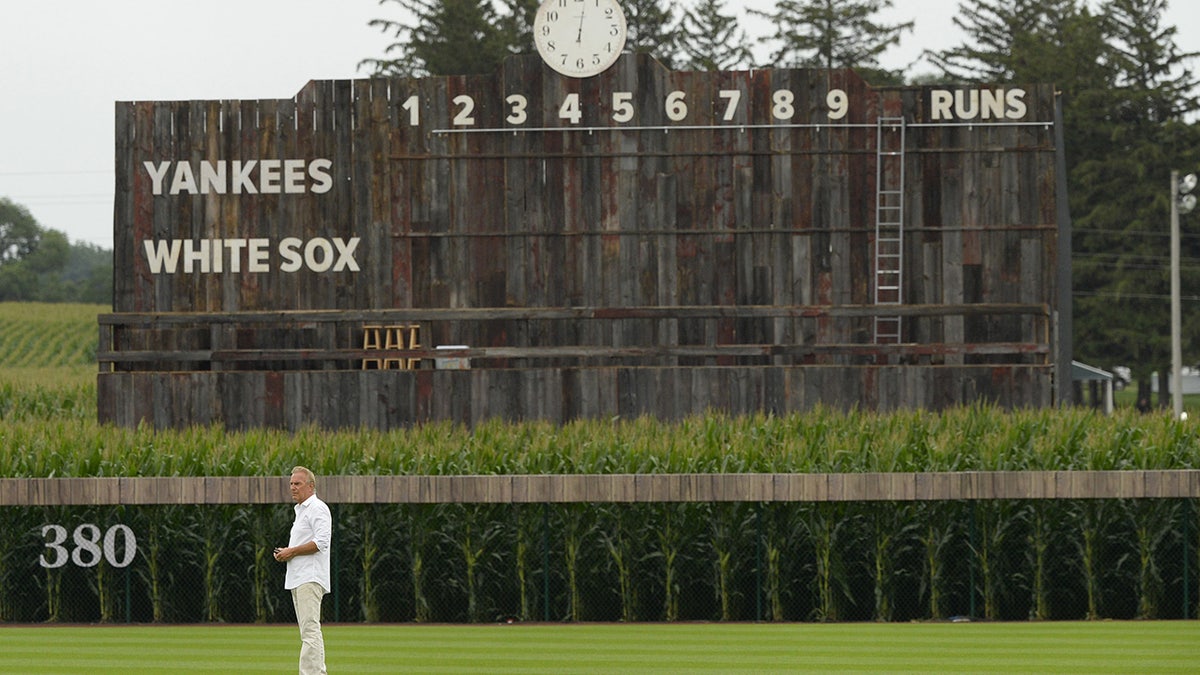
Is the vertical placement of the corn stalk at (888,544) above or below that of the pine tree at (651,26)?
below

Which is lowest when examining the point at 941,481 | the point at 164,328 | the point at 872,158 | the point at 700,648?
the point at 700,648

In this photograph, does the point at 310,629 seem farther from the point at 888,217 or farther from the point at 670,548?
the point at 888,217

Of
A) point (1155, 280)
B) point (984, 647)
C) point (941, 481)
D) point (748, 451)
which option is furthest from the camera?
point (1155, 280)

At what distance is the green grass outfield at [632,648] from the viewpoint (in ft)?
58.0

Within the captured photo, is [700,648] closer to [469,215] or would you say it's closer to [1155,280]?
[469,215]

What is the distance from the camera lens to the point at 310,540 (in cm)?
1515

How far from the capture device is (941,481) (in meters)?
22.8

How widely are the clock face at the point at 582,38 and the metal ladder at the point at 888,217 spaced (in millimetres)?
4404

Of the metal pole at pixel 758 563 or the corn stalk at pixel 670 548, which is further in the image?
the corn stalk at pixel 670 548

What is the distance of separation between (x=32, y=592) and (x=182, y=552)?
6.53 feet

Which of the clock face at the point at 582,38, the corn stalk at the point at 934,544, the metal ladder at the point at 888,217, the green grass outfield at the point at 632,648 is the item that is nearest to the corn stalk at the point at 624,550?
the green grass outfield at the point at 632,648

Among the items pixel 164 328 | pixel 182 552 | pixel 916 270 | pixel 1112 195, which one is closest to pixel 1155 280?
pixel 1112 195

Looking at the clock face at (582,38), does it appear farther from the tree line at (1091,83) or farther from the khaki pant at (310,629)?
the tree line at (1091,83)

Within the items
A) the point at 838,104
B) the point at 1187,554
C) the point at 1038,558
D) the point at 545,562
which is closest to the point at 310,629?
the point at 545,562
